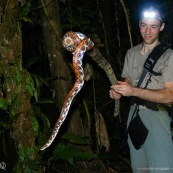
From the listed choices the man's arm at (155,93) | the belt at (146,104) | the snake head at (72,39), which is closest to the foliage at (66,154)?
the belt at (146,104)

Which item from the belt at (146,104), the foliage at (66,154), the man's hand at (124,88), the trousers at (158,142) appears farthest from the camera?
the foliage at (66,154)

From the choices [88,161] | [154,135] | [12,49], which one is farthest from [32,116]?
[88,161]

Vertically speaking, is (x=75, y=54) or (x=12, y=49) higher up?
(x=12, y=49)

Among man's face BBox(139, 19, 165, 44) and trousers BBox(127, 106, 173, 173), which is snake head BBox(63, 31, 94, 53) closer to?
man's face BBox(139, 19, 165, 44)

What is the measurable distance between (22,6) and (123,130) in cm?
190

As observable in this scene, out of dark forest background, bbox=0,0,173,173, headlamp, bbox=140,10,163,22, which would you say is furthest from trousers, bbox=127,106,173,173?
headlamp, bbox=140,10,163,22

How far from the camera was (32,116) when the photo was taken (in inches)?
134

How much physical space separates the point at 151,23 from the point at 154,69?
531 millimetres

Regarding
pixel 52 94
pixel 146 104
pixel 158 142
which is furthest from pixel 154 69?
pixel 52 94

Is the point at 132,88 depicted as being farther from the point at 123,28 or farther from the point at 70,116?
the point at 123,28

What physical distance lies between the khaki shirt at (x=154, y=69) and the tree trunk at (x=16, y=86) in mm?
1248

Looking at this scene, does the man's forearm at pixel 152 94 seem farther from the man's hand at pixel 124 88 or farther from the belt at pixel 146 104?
the belt at pixel 146 104

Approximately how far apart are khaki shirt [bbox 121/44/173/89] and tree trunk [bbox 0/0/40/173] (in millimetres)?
1248

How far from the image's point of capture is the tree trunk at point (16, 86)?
3.23m
